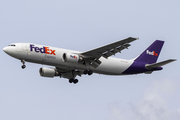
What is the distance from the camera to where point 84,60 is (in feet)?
160

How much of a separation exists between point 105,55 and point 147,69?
300 inches

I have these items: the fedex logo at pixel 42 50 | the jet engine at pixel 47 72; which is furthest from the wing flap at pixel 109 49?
the jet engine at pixel 47 72

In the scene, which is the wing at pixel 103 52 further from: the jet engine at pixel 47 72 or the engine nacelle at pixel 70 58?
the jet engine at pixel 47 72

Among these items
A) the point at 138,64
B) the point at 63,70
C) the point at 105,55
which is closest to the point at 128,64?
the point at 138,64

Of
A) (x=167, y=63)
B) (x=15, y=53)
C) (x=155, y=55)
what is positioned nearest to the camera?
(x=15, y=53)

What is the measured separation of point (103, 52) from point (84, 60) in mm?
2725

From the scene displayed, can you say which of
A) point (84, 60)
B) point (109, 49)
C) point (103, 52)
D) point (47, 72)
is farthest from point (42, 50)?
point (109, 49)

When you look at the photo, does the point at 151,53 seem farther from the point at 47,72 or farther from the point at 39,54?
the point at 39,54

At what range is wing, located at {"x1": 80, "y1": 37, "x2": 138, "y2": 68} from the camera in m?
46.1

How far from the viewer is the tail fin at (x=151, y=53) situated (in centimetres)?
5384

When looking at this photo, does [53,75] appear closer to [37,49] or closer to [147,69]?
[37,49]

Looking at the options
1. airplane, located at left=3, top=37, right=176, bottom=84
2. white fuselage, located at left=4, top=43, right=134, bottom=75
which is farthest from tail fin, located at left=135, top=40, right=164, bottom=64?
white fuselage, located at left=4, top=43, right=134, bottom=75

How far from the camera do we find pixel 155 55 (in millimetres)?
54844

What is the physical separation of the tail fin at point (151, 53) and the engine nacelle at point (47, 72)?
1216 centimetres
